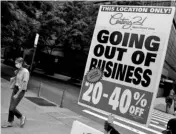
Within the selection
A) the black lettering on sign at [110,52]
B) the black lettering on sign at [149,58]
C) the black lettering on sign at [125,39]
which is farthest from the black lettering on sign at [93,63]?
the black lettering on sign at [149,58]

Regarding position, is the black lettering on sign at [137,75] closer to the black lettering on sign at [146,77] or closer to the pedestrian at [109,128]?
the black lettering on sign at [146,77]

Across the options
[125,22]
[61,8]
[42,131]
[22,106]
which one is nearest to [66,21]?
[61,8]

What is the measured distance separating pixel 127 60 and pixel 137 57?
14cm

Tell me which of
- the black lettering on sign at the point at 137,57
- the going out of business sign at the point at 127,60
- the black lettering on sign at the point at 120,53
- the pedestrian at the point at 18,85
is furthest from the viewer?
the pedestrian at the point at 18,85

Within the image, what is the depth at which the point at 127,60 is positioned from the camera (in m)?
2.91

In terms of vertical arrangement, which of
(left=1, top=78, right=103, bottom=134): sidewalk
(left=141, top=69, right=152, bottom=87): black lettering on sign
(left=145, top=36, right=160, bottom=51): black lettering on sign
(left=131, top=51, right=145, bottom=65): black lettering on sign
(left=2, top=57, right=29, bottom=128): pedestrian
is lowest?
(left=1, top=78, right=103, bottom=134): sidewalk

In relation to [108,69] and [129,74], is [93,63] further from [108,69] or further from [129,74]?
[129,74]

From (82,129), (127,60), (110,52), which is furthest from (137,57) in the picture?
(82,129)

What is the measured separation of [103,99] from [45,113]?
6032mm

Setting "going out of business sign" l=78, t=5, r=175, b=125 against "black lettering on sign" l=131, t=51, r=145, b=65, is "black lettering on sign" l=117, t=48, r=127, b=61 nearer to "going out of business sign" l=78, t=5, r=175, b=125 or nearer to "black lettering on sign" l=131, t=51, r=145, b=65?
"going out of business sign" l=78, t=5, r=175, b=125

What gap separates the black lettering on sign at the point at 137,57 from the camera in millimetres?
2809

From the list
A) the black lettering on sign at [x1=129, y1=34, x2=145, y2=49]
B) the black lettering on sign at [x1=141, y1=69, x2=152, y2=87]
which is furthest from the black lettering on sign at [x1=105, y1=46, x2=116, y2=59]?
the black lettering on sign at [x1=141, y1=69, x2=152, y2=87]

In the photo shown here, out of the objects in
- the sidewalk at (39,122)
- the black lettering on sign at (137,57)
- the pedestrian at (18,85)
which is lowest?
the sidewalk at (39,122)

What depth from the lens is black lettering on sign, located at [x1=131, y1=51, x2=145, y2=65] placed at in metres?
2.81
